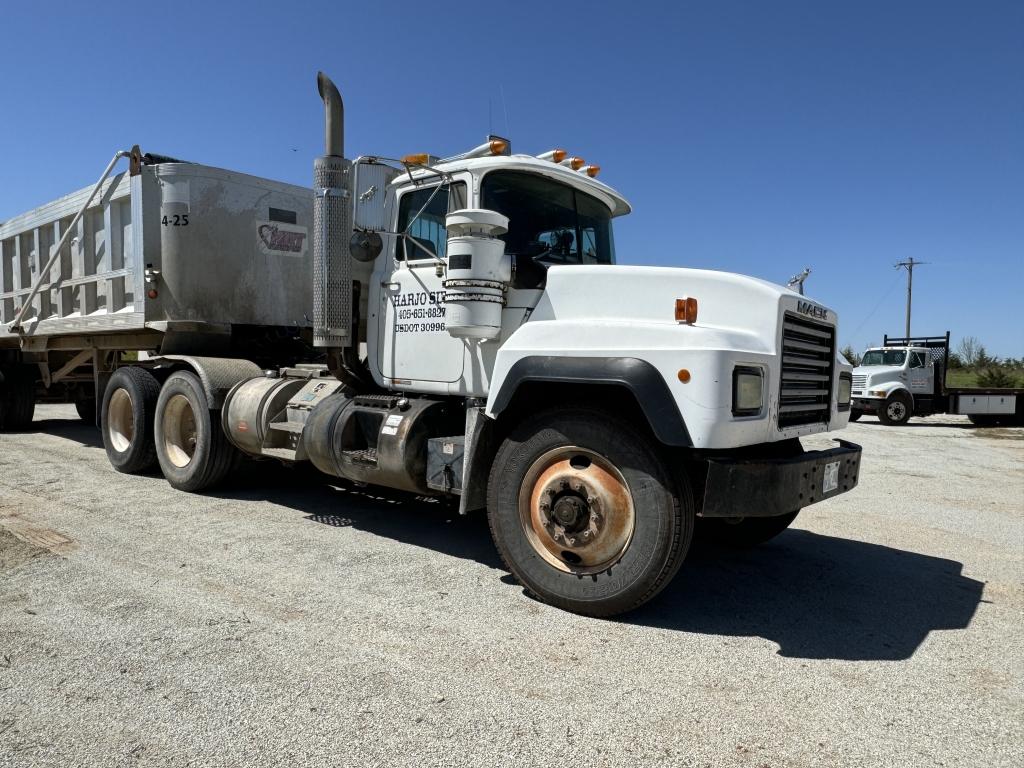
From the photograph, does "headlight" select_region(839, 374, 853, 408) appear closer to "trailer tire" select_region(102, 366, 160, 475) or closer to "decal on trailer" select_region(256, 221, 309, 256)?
"decal on trailer" select_region(256, 221, 309, 256)

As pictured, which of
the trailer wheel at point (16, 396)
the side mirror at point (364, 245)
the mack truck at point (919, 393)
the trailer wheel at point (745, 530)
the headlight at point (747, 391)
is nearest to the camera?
the headlight at point (747, 391)

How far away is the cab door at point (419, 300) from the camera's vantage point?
4.93 meters

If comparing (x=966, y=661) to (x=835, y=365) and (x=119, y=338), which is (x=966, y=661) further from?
(x=119, y=338)

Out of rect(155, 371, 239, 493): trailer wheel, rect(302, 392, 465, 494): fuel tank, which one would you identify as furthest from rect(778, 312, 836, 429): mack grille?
rect(155, 371, 239, 493): trailer wheel

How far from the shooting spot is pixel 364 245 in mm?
5250

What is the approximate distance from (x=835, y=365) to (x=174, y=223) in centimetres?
600

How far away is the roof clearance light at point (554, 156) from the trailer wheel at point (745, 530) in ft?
9.07

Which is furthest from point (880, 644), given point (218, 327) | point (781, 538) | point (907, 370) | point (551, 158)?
point (907, 370)

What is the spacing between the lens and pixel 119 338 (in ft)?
26.9

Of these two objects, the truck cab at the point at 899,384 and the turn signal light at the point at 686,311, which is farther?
the truck cab at the point at 899,384

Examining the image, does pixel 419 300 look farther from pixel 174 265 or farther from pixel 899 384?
pixel 899 384

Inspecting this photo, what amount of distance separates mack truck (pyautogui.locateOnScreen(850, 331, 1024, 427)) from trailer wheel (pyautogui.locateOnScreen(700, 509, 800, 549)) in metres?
15.3

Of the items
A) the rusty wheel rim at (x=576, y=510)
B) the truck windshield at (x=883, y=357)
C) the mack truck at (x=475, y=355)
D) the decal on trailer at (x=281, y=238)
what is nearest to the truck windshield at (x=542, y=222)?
the mack truck at (x=475, y=355)

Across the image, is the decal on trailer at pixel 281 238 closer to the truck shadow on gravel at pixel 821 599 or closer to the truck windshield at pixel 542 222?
the truck windshield at pixel 542 222
